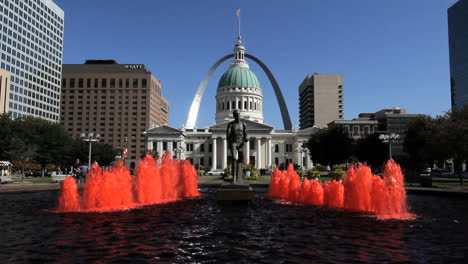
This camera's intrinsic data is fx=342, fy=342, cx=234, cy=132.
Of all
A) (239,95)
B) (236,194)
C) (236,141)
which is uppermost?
(239,95)

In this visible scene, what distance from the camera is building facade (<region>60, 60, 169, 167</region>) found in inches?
5891

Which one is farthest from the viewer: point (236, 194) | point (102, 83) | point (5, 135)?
point (102, 83)

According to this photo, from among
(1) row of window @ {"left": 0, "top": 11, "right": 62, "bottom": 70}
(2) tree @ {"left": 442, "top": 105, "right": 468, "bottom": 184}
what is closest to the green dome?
(1) row of window @ {"left": 0, "top": 11, "right": 62, "bottom": 70}

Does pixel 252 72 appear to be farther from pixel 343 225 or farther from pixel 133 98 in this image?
pixel 343 225

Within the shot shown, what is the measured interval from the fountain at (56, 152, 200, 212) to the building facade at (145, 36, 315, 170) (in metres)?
67.5

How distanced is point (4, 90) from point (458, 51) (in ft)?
495

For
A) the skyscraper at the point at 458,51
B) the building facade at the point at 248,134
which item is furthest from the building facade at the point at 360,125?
the building facade at the point at 248,134

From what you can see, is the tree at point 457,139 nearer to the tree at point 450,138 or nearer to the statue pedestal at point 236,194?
the tree at point 450,138

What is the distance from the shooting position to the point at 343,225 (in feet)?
43.3

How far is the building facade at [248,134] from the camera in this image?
330 feet

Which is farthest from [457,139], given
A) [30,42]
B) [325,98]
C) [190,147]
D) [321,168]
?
[325,98]

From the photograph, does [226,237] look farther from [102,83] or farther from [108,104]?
[102,83]

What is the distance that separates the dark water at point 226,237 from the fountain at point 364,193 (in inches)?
51.8

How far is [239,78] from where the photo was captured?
11825cm
